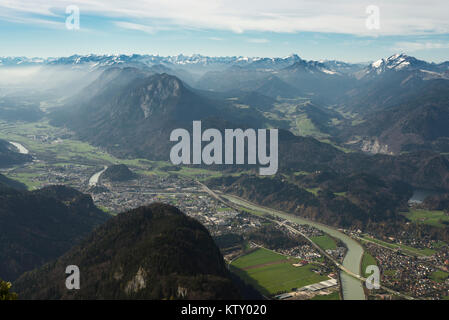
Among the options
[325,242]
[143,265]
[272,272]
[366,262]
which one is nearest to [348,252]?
[325,242]

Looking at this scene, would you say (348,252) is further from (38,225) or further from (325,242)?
(38,225)

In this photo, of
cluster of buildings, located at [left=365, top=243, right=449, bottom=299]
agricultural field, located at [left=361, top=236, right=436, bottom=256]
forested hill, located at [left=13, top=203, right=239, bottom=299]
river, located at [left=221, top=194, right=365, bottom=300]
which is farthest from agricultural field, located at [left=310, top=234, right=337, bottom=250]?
forested hill, located at [left=13, top=203, right=239, bottom=299]

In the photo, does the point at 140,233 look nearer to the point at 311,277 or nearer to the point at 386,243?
the point at 311,277

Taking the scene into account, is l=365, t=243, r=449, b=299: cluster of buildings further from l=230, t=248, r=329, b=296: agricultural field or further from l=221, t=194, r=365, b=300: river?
l=230, t=248, r=329, b=296: agricultural field
